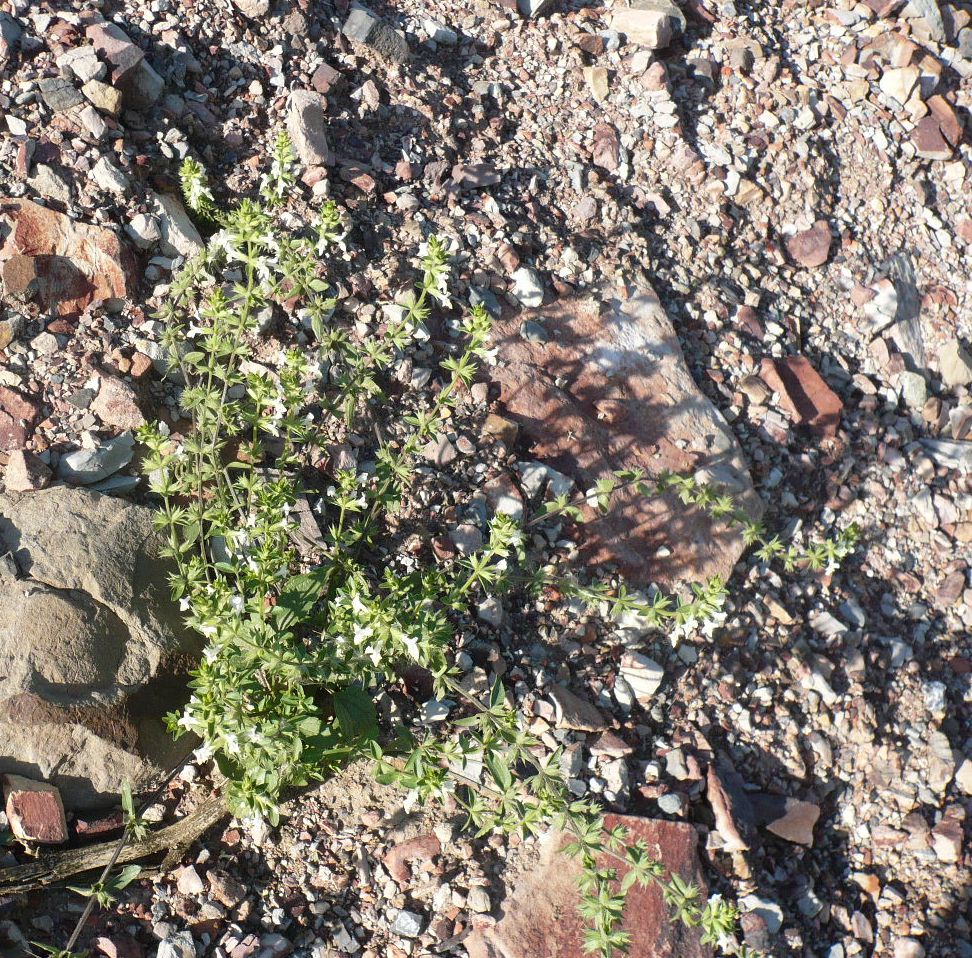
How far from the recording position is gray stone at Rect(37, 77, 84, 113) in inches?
165

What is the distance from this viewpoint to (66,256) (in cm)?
403

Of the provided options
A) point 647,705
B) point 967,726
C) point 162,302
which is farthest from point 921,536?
point 162,302

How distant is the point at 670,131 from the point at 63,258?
119 inches

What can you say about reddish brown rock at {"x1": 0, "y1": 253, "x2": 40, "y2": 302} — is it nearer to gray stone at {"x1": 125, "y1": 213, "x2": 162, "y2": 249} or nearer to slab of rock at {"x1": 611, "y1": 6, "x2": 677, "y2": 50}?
gray stone at {"x1": 125, "y1": 213, "x2": 162, "y2": 249}

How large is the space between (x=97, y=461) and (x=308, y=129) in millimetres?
1795

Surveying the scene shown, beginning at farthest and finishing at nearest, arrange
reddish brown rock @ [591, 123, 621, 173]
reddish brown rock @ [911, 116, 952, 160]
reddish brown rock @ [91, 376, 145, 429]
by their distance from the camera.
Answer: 1. reddish brown rock @ [911, 116, 952, 160]
2. reddish brown rock @ [591, 123, 621, 173]
3. reddish brown rock @ [91, 376, 145, 429]

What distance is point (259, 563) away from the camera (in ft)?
11.0

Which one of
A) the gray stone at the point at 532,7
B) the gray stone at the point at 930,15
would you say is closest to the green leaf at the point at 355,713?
the gray stone at the point at 532,7

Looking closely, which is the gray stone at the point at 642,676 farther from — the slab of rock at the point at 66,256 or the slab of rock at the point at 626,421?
the slab of rock at the point at 66,256

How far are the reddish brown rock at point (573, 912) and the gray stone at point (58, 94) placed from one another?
139 inches

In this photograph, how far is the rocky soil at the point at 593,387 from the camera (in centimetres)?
357

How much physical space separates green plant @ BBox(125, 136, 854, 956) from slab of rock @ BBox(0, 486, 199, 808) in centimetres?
16

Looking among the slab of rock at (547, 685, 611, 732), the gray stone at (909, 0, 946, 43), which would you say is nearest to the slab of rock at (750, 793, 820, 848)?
the slab of rock at (547, 685, 611, 732)

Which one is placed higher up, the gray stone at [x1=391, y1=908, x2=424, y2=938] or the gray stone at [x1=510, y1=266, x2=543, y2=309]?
the gray stone at [x1=510, y1=266, x2=543, y2=309]
